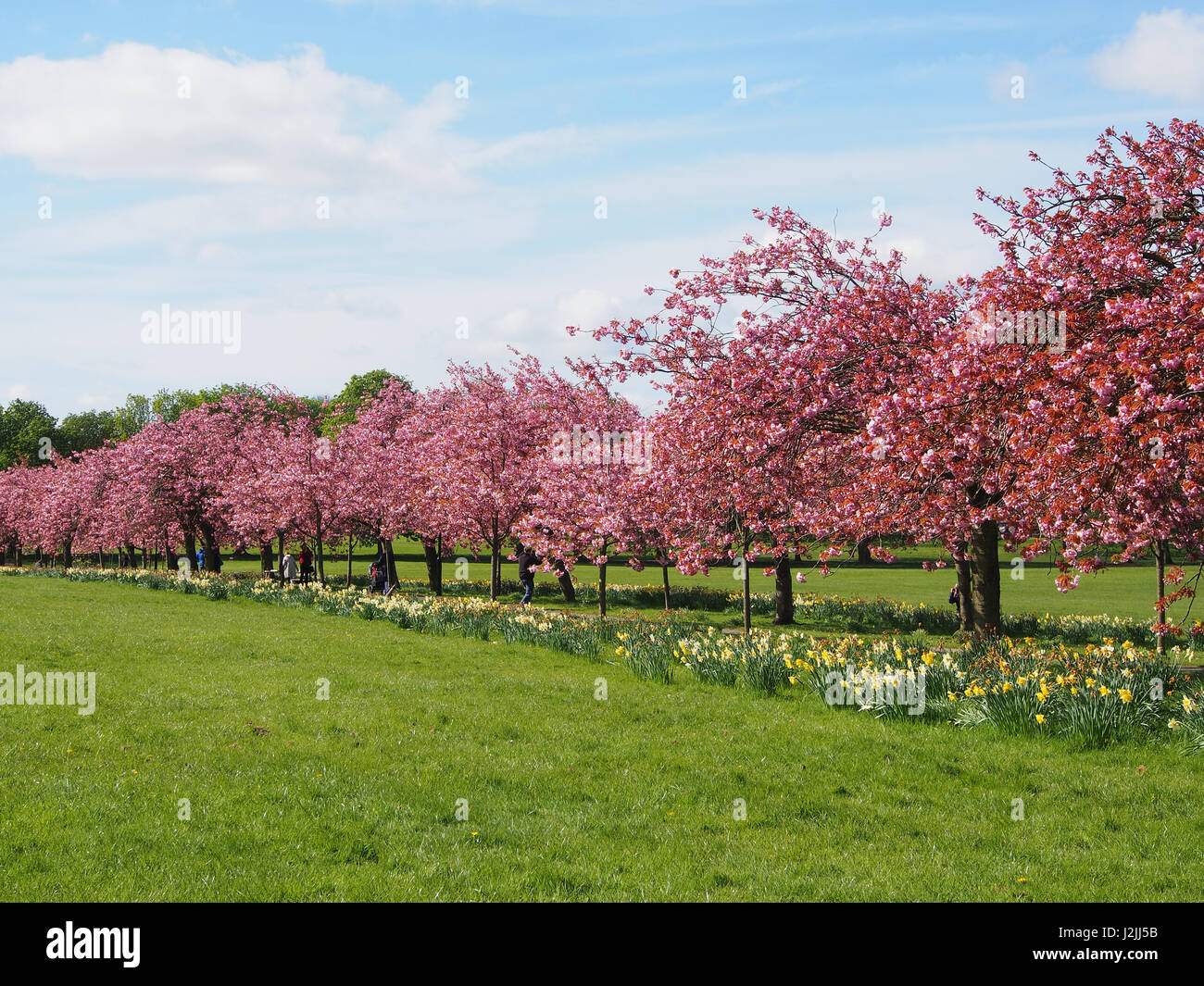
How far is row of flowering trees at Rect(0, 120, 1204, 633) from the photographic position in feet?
24.6

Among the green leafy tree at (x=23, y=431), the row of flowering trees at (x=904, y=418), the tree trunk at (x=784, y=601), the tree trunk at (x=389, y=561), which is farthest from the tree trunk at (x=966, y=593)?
the green leafy tree at (x=23, y=431)

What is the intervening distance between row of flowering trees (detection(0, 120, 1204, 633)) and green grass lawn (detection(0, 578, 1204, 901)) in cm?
212

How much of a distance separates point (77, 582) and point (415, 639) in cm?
2358

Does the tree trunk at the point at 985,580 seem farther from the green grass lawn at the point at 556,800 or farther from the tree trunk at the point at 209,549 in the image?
the tree trunk at the point at 209,549

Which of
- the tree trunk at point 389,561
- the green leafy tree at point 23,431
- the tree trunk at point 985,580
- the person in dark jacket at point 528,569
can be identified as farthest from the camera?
the green leafy tree at point 23,431

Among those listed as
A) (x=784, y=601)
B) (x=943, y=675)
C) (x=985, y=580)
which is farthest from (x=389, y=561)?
(x=943, y=675)

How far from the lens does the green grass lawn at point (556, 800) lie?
575 cm

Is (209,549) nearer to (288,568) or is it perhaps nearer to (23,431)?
(288,568)

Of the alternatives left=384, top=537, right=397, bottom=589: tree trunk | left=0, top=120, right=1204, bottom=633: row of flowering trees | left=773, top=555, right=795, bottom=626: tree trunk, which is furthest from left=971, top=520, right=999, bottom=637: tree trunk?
left=384, top=537, right=397, bottom=589: tree trunk

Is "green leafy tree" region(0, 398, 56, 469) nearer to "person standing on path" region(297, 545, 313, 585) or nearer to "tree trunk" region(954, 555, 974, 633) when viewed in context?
"person standing on path" region(297, 545, 313, 585)

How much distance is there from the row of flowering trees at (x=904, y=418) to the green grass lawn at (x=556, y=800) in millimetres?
2121

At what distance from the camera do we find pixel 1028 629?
769 inches

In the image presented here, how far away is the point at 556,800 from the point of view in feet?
24.0
